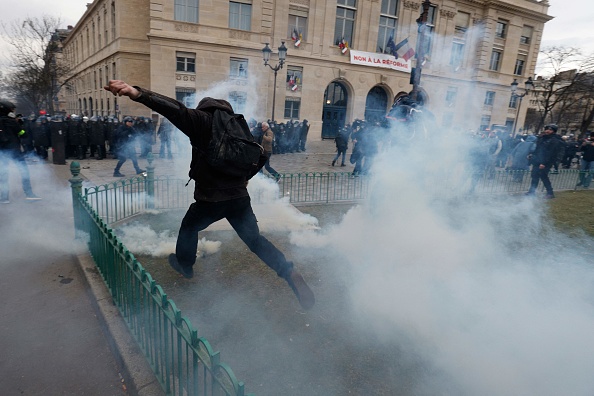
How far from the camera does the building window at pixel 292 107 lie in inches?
988

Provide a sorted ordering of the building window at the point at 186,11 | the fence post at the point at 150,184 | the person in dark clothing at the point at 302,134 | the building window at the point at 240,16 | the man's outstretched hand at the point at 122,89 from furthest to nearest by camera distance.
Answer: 1. the building window at the point at 240,16
2. the building window at the point at 186,11
3. the person in dark clothing at the point at 302,134
4. the fence post at the point at 150,184
5. the man's outstretched hand at the point at 122,89

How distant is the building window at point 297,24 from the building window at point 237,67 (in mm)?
3774

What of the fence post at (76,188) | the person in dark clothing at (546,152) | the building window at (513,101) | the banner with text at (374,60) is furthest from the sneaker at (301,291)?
the building window at (513,101)

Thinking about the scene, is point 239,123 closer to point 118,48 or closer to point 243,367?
point 243,367

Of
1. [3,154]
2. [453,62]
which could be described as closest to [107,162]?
[3,154]

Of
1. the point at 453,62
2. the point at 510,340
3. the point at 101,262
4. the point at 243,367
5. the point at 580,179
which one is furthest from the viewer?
the point at 580,179

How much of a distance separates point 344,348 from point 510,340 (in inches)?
57.2

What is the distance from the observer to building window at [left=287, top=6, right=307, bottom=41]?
24078 millimetres

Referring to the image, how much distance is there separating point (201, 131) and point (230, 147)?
24 cm

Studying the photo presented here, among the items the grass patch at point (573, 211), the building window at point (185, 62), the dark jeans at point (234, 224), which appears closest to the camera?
the dark jeans at point (234, 224)

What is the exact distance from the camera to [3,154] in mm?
6789

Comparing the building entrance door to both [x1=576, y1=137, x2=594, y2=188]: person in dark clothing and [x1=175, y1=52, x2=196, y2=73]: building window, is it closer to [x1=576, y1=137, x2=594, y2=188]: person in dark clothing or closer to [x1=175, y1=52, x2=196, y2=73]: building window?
[x1=175, y1=52, x2=196, y2=73]: building window

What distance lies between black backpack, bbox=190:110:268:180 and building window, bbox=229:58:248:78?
2206cm

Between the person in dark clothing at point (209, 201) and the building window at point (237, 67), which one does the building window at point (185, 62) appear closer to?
the building window at point (237, 67)
